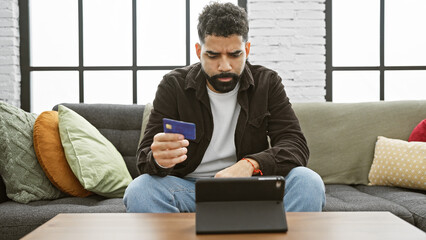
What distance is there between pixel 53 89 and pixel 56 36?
0.40 m

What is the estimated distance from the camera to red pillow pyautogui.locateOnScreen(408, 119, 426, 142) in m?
2.11

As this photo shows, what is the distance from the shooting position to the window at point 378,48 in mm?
3037

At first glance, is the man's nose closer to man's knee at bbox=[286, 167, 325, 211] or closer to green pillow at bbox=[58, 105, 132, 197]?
man's knee at bbox=[286, 167, 325, 211]

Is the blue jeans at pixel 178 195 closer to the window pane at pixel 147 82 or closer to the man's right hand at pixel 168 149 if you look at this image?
the man's right hand at pixel 168 149

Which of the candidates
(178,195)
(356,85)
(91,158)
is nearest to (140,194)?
(178,195)

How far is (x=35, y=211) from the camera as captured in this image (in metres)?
1.61

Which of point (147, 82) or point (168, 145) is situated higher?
point (147, 82)

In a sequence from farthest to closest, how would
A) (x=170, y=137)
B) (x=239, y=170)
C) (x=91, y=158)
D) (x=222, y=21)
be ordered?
(x=91, y=158)
(x=222, y=21)
(x=239, y=170)
(x=170, y=137)

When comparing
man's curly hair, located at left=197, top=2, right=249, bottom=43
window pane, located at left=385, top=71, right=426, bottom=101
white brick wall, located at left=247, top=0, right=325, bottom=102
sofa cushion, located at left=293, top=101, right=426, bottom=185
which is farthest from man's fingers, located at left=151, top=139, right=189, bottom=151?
window pane, located at left=385, top=71, right=426, bottom=101

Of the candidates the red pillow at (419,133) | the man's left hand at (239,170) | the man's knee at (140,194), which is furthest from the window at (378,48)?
the man's knee at (140,194)

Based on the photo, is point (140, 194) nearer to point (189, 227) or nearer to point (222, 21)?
point (189, 227)

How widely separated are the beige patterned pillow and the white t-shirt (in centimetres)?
90

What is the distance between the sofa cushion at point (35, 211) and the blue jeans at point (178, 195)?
0.36 m

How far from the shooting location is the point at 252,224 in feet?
3.05
